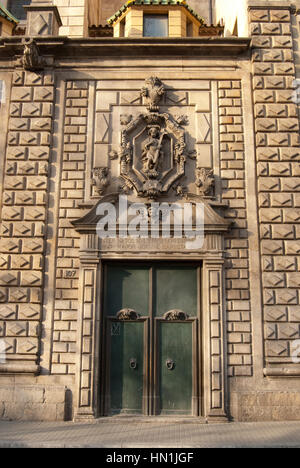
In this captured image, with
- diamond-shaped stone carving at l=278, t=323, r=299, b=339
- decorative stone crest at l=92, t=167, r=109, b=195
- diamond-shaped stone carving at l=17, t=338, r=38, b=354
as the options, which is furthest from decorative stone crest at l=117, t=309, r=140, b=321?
diamond-shaped stone carving at l=278, t=323, r=299, b=339

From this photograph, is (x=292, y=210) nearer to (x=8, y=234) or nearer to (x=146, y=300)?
(x=146, y=300)

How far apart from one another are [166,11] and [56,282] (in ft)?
28.7

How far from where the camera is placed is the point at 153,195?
12039 mm

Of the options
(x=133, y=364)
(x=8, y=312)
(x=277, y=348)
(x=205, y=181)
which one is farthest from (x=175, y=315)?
(x=8, y=312)

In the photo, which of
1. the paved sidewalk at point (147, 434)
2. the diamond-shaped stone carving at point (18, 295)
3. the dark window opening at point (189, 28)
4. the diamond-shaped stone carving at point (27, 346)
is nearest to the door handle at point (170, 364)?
the paved sidewalk at point (147, 434)

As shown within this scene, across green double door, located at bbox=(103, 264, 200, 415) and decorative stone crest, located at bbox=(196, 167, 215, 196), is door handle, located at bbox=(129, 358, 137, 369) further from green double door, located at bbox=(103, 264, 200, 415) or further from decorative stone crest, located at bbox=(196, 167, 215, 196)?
decorative stone crest, located at bbox=(196, 167, 215, 196)

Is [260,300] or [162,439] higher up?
[260,300]

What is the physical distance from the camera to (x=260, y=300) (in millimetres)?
11547

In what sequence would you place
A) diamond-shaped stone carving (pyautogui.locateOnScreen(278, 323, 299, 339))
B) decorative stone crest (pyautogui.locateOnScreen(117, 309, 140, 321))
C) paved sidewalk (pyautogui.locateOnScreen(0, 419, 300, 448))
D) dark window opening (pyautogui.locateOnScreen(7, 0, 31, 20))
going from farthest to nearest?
dark window opening (pyautogui.locateOnScreen(7, 0, 31, 20)) → decorative stone crest (pyautogui.locateOnScreen(117, 309, 140, 321)) → diamond-shaped stone carving (pyautogui.locateOnScreen(278, 323, 299, 339)) → paved sidewalk (pyautogui.locateOnScreen(0, 419, 300, 448))

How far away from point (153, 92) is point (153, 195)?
265cm

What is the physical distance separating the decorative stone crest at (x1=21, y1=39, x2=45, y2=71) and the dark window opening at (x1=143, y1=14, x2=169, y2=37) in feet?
11.9

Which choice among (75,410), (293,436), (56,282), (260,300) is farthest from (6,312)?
(293,436)

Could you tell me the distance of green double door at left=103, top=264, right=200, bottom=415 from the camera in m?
11.3

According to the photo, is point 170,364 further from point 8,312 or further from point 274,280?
point 8,312
